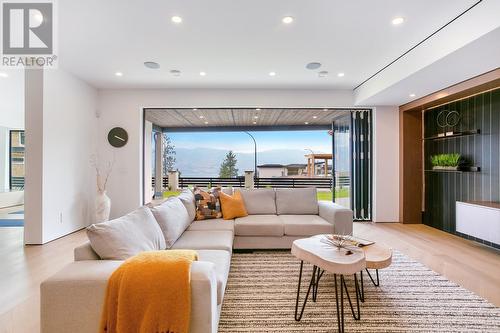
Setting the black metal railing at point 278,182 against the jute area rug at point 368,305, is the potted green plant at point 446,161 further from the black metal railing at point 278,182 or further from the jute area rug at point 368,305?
the black metal railing at point 278,182

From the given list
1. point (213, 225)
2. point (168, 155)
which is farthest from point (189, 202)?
point (168, 155)

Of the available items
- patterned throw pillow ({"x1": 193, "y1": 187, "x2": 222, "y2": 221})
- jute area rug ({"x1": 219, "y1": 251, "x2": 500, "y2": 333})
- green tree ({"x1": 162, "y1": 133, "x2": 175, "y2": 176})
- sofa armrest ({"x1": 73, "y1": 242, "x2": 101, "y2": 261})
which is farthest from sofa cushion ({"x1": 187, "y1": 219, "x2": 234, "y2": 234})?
green tree ({"x1": 162, "y1": 133, "x2": 175, "y2": 176})

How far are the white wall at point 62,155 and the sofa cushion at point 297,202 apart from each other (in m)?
3.47

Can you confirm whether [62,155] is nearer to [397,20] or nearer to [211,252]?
[211,252]

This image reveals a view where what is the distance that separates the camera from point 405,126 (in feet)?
17.4

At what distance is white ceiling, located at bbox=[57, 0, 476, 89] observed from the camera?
2588 millimetres

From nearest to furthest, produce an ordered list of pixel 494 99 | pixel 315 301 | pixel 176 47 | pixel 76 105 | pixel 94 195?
pixel 315 301 < pixel 176 47 < pixel 494 99 < pixel 76 105 < pixel 94 195

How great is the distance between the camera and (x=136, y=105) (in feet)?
17.6

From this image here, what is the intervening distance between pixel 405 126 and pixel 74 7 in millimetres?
5593

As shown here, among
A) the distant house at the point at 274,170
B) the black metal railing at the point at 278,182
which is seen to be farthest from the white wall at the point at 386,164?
the distant house at the point at 274,170

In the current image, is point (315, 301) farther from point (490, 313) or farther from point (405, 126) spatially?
point (405, 126)

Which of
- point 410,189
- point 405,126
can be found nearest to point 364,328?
point 410,189

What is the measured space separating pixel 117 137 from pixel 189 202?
111 inches

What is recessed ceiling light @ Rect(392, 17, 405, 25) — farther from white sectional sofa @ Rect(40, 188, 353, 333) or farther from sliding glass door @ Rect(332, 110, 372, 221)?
sliding glass door @ Rect(332, 110, 372, 221)
